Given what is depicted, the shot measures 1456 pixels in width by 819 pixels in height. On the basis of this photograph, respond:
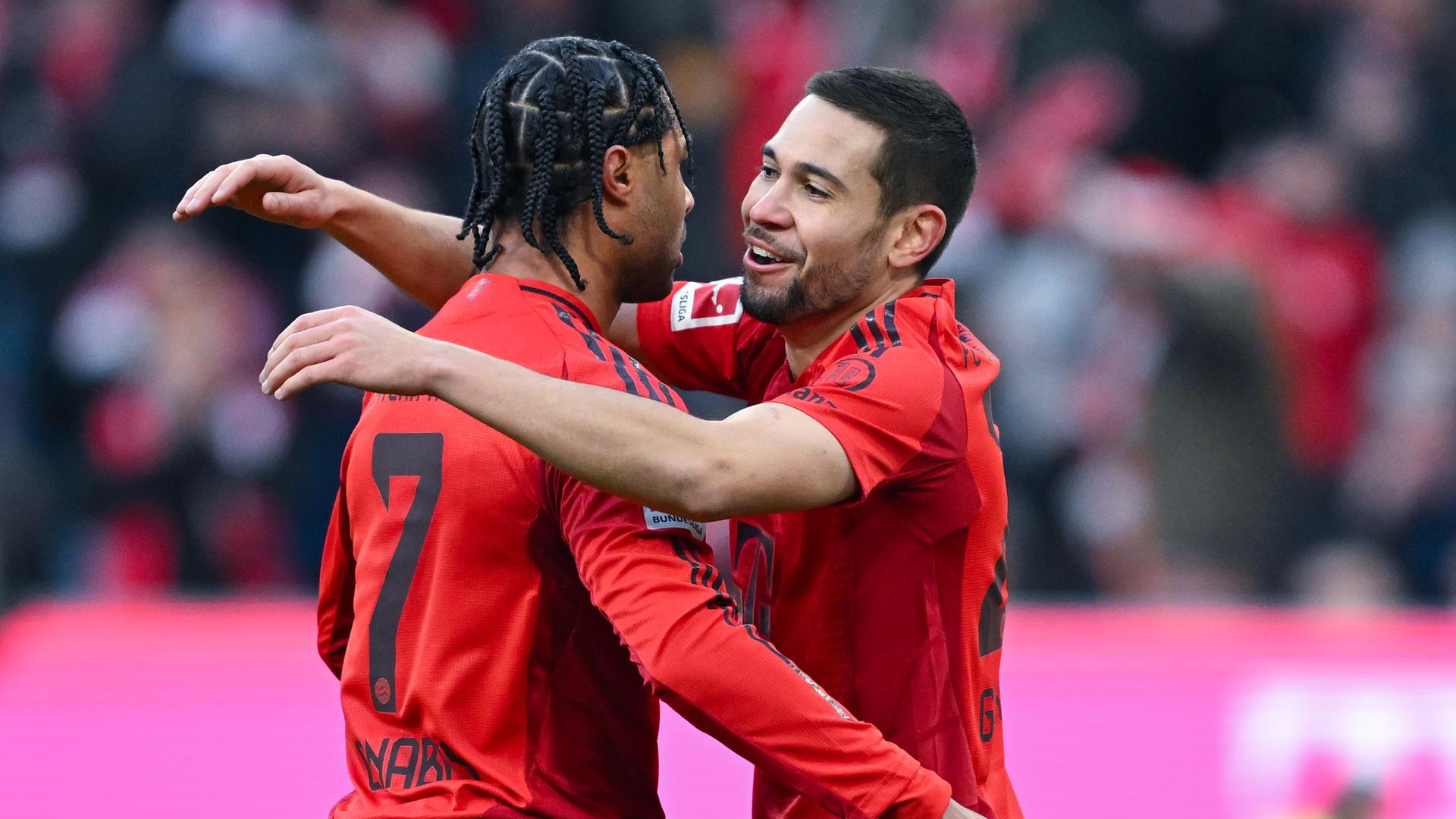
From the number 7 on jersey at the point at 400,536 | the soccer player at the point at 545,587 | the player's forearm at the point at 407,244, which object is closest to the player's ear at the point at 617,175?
the soccer player at the point at 545,587

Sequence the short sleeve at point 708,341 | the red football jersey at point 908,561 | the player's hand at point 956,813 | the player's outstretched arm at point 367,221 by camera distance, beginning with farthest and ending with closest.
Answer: the short sleeve at point 708,341, the player's outstretched arm at point 367,221, the red football jersey at point 908,561, the player's hand at point 956,813

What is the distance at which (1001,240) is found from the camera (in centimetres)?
738

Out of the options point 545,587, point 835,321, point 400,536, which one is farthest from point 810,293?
point 400,536

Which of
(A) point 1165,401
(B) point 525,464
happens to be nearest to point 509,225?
(B) point 525,464

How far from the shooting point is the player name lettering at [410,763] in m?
2.73

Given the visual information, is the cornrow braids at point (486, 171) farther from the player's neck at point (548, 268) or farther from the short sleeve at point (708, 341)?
the short sleeve at point (708, 341)

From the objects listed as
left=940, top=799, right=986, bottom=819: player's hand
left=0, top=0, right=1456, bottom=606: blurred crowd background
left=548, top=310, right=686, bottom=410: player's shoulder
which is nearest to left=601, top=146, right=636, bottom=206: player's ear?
left=548, top=310, right=686, bottom=410: player's shoulder

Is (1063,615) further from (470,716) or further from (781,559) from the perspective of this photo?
(470,716)

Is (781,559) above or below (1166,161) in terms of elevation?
below

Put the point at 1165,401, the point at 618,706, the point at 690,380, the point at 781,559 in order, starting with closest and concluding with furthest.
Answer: the point at 618,706 < the point at 781,559 < the point at 690,380 < the point at 1165,401

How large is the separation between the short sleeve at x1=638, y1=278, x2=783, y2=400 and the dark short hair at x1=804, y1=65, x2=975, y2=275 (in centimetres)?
42

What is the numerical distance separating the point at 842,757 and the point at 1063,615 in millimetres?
2728

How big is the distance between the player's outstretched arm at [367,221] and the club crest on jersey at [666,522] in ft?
3.52

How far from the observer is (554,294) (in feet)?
9.50
